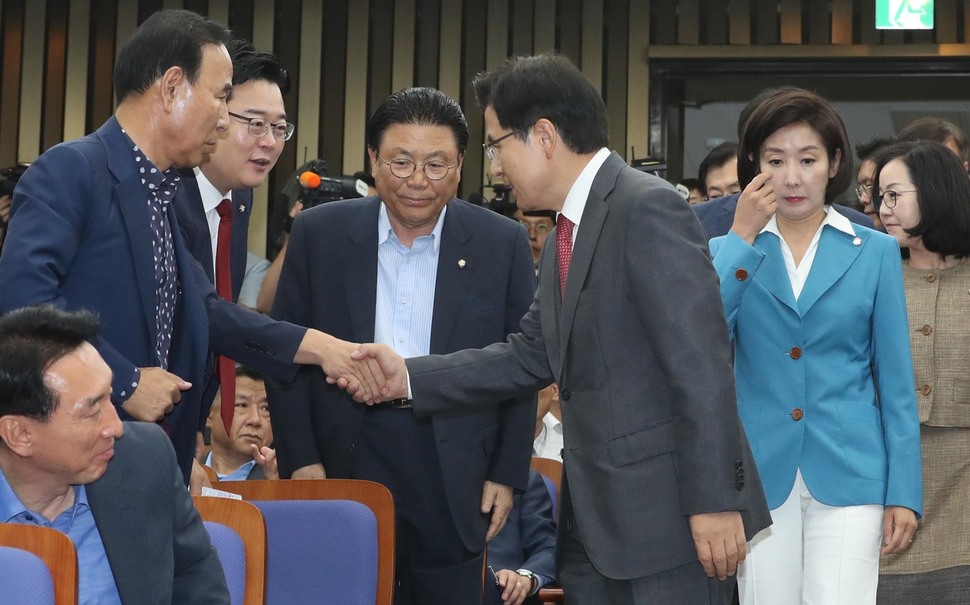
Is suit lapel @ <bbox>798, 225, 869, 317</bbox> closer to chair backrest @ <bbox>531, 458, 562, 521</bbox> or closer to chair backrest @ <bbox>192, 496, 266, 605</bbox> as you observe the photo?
chair backrest @ <bbox>192, 496, 266, 605</bbox>

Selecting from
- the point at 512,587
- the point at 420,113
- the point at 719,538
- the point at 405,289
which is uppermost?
the point at 420,113

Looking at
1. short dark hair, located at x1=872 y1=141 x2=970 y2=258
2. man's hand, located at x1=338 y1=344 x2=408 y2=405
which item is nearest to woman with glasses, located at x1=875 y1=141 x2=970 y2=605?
short dark hair, located at x1=872 y1=141 x2=970 y2=258

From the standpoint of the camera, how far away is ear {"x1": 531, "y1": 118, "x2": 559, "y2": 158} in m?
2.39

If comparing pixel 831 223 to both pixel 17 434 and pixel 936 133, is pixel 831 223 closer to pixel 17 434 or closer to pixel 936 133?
pixel 17 434

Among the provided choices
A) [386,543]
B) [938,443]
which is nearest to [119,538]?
[386,543]

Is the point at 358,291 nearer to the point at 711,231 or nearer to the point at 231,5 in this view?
the point at 711,231

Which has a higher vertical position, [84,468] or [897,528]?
[84,468]

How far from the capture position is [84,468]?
1.95m

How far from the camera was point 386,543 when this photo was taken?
9.18 feet

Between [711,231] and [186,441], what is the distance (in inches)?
Answer: 66.1

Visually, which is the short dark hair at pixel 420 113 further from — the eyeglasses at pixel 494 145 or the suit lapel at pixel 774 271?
the suit lapel at pixel 774 271

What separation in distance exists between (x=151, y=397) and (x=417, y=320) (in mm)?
1035

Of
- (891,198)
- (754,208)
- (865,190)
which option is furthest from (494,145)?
(865,190)

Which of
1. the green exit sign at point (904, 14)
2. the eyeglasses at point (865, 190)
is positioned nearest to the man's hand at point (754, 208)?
the eyeglasses at point (865, 190)
